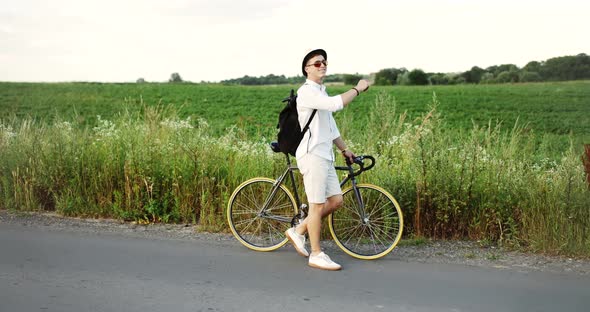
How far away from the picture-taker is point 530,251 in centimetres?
686

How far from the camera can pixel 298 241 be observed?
6.58 m

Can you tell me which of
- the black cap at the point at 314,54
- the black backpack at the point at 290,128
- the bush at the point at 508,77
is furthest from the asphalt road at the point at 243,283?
the bush at the point at 508,77

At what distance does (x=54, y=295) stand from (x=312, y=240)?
7.63 feet

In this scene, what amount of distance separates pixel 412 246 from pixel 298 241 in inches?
A: 51.9

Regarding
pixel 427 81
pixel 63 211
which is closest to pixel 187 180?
pixel 63 211

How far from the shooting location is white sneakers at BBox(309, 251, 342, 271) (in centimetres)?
619

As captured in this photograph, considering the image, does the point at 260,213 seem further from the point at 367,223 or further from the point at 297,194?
the point at 367,223

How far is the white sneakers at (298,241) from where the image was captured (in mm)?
6570

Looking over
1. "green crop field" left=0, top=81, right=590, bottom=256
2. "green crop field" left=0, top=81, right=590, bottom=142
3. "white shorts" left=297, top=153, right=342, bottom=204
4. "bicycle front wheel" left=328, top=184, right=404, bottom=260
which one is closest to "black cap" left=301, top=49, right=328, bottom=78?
"white shorts" left=297, top=153, right=342, bottom=204

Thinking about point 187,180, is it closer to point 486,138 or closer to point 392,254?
point 392,254

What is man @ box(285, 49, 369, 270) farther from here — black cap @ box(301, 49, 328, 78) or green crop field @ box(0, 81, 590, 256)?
green crop field @ box(0, 81, 590, 256)

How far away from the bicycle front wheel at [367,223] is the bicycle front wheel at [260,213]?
545mm

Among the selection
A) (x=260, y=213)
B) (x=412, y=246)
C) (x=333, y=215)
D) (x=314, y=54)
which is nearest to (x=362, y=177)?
(x=333, y=215)

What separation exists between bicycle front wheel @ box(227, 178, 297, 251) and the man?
0.56 m
